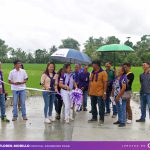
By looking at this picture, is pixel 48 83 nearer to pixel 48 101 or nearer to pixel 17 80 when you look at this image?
pixel 48 101

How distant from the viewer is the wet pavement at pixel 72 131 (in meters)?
8.51

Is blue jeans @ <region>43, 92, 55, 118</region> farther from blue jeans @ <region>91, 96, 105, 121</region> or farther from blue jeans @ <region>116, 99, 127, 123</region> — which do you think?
blue jeans @ <region>116, 99, 127, 123</region>

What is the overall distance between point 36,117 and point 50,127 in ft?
5.98

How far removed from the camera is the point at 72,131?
9.38m

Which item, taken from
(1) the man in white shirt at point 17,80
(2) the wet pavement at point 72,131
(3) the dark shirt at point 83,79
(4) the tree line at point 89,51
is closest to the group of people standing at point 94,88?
(1) the man in white shirt at point 17,80

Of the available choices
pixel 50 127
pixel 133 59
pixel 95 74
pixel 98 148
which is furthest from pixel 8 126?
pixel 133 59

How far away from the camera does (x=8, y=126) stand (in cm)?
992

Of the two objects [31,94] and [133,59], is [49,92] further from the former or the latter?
[133,59]

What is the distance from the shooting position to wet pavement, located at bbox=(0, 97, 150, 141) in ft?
27.9

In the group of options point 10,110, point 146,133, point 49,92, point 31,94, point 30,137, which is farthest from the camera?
point 31,94

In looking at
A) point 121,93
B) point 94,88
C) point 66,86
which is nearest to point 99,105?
point 94,88

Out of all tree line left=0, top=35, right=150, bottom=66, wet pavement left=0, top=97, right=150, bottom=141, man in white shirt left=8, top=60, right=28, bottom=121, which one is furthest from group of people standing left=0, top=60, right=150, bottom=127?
tree line left=0, top=35, right=150, bottom=66

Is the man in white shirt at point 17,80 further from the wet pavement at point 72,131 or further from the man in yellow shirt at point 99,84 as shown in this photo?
the man in yellow shirt at point 99,84

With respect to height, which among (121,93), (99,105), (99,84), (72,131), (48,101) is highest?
(99,84)
